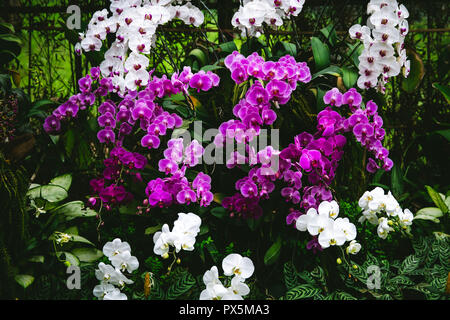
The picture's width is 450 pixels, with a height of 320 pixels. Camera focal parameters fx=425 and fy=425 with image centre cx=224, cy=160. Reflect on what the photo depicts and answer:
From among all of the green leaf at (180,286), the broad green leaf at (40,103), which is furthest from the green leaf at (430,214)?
the broad green leaf at (40,103)

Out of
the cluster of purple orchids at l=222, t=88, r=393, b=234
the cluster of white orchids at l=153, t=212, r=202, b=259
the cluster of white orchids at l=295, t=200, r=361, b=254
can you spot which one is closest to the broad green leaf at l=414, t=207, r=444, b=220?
the cluster of purple orchids at l=222, t=88, r=393, b=234

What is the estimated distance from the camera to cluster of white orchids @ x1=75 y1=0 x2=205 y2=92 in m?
1.62

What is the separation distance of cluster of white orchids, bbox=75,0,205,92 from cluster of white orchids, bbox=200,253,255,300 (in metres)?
0.78

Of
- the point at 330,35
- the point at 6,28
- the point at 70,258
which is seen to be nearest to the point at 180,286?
the point at 70,258

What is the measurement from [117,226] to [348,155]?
1059mm

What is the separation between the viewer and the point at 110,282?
1416 millimetres

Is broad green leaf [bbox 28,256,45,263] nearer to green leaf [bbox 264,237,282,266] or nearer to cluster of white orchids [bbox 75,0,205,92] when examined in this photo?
cluster of white orchids [bbox 75,0,205,92]

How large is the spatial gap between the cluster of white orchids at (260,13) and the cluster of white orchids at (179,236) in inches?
31.7

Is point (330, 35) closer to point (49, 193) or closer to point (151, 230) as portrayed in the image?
point (151, 230)

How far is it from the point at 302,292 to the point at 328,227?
229mm

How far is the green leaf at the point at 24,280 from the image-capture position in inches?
55.5

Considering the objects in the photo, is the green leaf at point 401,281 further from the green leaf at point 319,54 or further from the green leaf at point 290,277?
the green leaf at point 319,54
